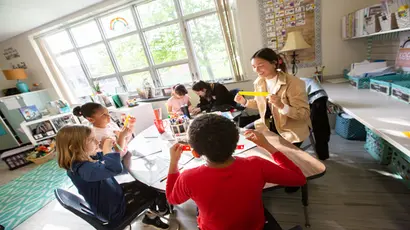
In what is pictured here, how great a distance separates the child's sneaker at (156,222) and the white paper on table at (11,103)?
4.47 meters

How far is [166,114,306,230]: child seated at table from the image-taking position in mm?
635

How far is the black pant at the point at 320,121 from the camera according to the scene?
1.50 meters

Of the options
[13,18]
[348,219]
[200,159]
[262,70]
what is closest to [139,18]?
[13,18]

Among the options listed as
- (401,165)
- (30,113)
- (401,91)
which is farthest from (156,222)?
(30,113)

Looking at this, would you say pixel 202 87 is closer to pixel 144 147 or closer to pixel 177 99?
pixel 177 99

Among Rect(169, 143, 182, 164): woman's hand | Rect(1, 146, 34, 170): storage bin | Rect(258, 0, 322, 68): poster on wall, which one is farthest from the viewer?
Rect(1, 146, 34, 170): storage bin

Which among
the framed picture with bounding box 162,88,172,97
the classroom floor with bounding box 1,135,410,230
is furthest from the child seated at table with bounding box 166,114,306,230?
the framed picture with bounding box 162,88,172,97

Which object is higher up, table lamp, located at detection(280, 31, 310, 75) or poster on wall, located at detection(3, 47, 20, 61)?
poster on wall, located at detection(3, 47, 20, 61)

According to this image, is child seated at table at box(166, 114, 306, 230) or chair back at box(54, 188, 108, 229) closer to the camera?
child seated at table at box(166, 114, 306, 230)

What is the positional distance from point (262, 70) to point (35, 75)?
5.54 metres

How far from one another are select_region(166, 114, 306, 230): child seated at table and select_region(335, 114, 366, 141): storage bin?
6.06ft

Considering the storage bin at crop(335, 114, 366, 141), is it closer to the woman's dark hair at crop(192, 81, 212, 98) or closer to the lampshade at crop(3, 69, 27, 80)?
the woman's dark hair at crop(192, 81, 212, 98)

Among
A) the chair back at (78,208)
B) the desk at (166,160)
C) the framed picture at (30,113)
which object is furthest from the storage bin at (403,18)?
the framed picture at (30,113)

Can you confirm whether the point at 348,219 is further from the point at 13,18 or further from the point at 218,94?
the point at 13,18
